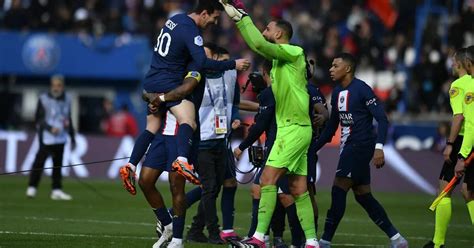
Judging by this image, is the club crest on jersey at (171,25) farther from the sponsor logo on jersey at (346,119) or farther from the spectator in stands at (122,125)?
the spectator in stands at (122,125)

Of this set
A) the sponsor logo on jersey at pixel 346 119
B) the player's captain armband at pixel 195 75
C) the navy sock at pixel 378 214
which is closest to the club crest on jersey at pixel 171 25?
the player's captain armband at pixel 195 75

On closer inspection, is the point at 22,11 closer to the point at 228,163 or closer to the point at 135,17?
the point at 135,17

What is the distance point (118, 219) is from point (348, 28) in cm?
1660

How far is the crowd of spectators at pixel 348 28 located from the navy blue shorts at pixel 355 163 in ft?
52.1

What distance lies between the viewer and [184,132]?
12.2m

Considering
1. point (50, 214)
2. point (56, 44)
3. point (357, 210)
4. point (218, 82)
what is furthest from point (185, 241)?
point (56, 44)

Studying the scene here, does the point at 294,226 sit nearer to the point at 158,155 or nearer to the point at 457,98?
the point at 158,155

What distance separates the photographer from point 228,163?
587 inches

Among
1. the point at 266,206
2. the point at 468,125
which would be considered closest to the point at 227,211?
the point at 266,206

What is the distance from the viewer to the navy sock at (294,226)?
42.7 ft

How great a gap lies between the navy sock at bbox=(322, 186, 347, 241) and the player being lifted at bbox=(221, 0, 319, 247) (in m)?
1.16

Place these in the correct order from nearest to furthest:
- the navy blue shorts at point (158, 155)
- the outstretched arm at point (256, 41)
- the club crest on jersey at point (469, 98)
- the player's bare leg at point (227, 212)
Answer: the outstretched arm at point (256, 41) → the navy blue shorts at point (158, 155) → the club crest on jersey at point (469, 98) → the player's bare leg at point (227, 212)

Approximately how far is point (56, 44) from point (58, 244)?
21.5 m

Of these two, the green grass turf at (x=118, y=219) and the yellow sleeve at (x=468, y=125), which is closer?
the yellow sleeve at (x=468, y=125)
